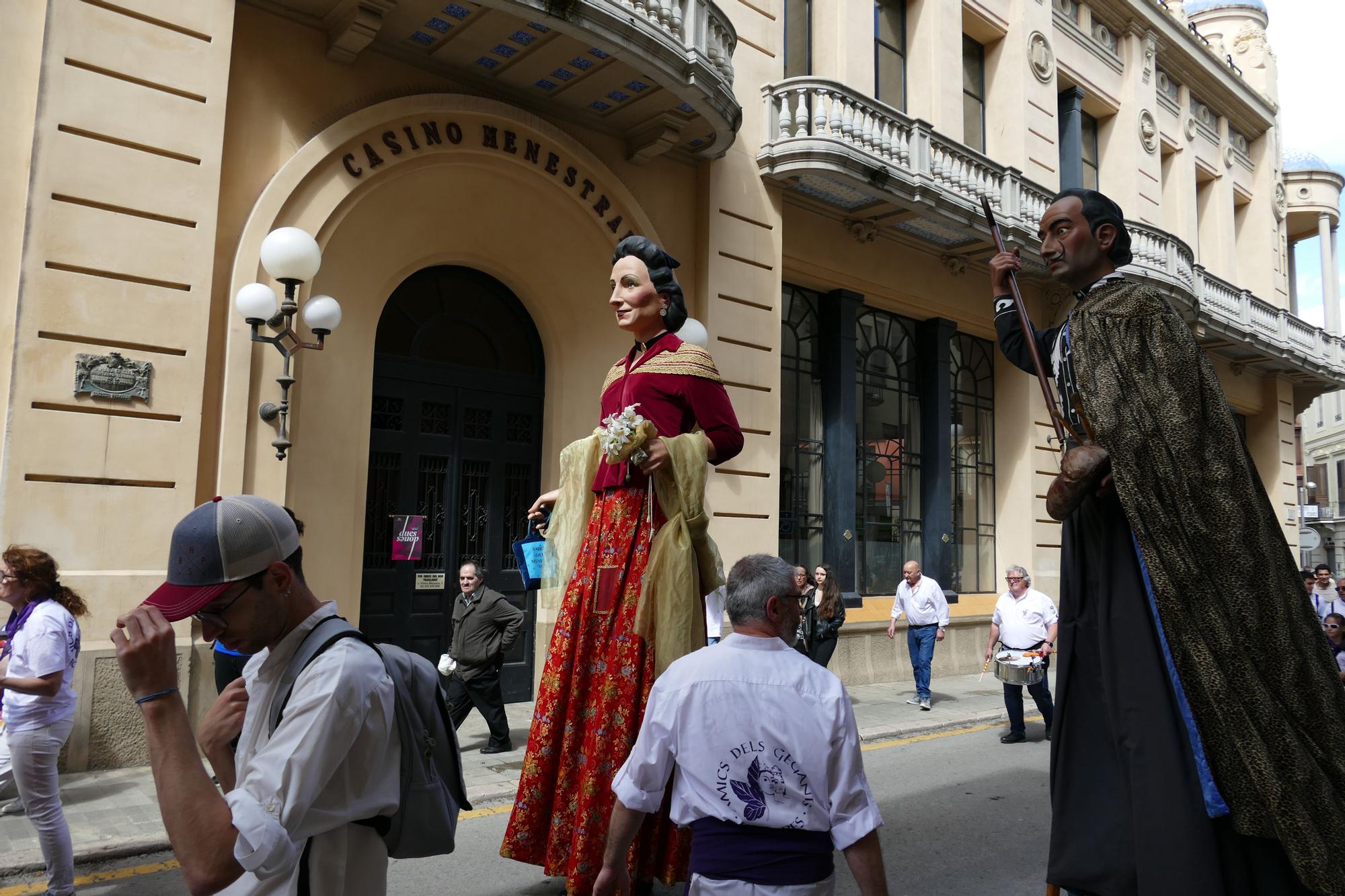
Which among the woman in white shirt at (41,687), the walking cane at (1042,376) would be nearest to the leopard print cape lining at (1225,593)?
the walking cane at (1042,376)

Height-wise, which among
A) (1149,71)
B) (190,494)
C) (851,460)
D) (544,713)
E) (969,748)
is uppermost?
(1149,71)

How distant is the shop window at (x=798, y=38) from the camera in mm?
13102

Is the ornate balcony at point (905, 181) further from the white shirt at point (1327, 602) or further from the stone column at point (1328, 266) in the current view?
the stone column at point (1328, 266)

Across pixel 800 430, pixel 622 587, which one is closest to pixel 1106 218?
pixel 622 587

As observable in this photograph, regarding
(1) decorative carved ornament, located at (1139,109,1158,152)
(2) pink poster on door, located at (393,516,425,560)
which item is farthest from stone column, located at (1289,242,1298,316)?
(2) pink poster on door, located at (393,516,425,560)

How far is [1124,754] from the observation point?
2.40m

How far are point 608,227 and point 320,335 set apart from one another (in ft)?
11.9

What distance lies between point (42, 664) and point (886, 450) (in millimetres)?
11595

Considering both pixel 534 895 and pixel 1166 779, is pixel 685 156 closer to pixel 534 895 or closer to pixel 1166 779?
pixel 534 895

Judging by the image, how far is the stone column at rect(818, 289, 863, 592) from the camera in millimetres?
13180

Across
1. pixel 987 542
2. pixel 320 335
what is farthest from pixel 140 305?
pixel 987 542

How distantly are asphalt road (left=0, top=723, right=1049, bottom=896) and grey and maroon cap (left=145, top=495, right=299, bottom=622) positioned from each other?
2884 millimetres

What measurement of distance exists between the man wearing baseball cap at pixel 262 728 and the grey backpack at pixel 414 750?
0.11ft

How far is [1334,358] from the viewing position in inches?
934
